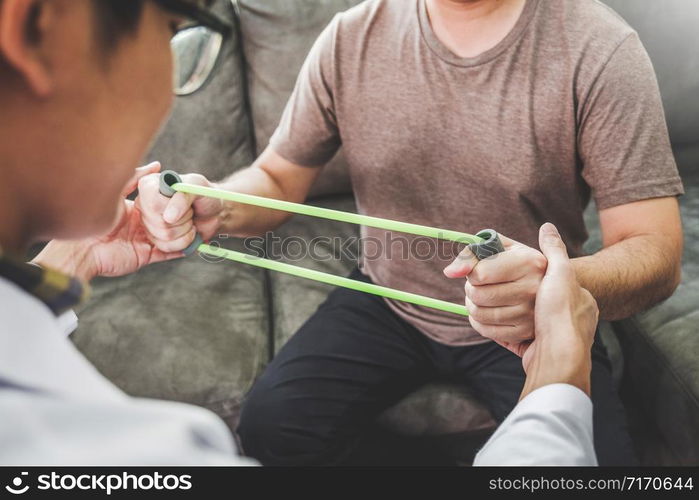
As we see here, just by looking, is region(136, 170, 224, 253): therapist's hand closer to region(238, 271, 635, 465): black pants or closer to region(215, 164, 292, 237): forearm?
region(215, 164, 292, 237): forearm

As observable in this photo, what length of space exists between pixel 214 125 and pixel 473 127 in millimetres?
740

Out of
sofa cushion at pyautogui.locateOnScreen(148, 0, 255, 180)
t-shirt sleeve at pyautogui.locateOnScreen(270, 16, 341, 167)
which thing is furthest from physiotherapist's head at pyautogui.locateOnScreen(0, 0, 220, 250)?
sofa cushion at pyautogui.locateOnScreen(148, 0, 255, 180)

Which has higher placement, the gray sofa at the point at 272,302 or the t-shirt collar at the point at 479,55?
the t-shirt collar at the point at 479,55

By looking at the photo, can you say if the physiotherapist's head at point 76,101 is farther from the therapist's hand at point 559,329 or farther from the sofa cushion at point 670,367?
the sofa cushion at point 670,367

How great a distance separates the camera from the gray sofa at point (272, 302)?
1.16m

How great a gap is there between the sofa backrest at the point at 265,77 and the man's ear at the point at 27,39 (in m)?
1.13

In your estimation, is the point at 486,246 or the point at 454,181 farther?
the point at 454,181

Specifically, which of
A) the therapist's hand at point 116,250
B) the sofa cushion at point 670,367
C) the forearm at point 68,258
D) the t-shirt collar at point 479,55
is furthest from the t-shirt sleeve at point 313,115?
the sofa cushion at point 670,367

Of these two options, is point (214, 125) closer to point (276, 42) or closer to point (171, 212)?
point (276, 42)

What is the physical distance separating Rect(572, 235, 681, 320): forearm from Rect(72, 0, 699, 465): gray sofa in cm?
26

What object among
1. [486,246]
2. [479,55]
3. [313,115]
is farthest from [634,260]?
[313,115]

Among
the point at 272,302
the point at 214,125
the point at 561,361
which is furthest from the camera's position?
the point at 214,125

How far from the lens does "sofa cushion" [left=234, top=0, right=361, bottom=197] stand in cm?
151

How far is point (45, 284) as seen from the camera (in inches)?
17.9
